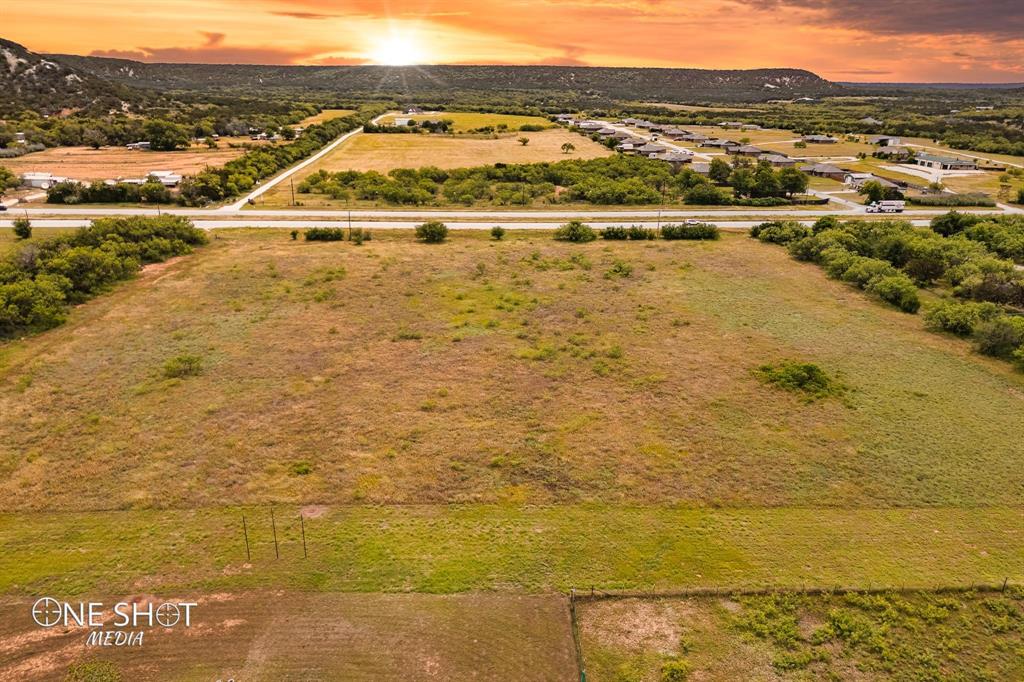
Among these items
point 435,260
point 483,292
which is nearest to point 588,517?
point 483,292

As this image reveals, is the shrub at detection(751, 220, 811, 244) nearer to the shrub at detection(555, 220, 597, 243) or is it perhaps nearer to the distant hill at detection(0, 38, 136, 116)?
the shrub at detection(555, 220, 597, 243)

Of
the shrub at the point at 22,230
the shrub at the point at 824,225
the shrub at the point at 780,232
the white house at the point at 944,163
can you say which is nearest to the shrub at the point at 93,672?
the shrub at the point at 22,230

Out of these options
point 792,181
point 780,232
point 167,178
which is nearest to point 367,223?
point 167,178

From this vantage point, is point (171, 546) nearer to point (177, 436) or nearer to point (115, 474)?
point (115, 474)

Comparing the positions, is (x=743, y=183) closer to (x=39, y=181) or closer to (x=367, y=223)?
(x=367, y=223)

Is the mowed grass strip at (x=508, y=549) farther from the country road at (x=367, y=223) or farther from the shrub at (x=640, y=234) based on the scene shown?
the country road at (x=367, y=223)

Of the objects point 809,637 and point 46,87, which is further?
point 46,87
